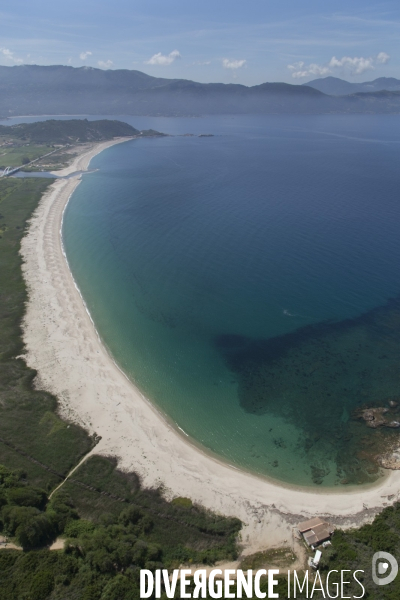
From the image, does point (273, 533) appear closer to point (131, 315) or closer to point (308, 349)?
point (308, 349)

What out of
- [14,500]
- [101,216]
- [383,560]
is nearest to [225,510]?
[383,560]

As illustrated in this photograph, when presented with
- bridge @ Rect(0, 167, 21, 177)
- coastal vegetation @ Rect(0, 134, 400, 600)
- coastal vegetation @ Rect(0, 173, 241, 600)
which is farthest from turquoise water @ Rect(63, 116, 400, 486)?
bridge @ Rect(0, 167, 21, 177)

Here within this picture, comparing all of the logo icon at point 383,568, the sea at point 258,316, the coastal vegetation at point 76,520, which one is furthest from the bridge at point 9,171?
the logo icon at point 383,568

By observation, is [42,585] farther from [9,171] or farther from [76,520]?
[9,171]

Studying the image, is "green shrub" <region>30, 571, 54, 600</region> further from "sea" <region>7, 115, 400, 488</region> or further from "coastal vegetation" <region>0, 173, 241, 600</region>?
"sea" <region>7, 115, 400, 488</region>

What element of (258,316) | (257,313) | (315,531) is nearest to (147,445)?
(315,531)
